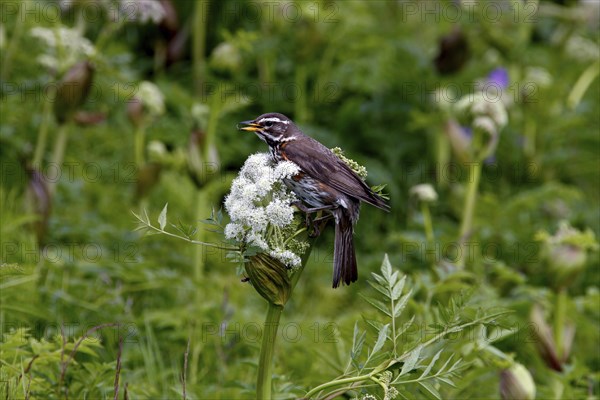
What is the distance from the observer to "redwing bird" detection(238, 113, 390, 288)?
2.82 m

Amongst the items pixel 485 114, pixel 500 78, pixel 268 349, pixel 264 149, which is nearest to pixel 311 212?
pixel 268 349

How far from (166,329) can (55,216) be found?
4.92 feet

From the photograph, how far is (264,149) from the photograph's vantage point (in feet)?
20.9

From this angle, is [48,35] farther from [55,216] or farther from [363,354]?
[363,354]

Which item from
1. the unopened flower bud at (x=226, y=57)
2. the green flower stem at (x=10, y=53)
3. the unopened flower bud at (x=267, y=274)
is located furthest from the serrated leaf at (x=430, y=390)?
the green flower stem at (x=10, y=53)

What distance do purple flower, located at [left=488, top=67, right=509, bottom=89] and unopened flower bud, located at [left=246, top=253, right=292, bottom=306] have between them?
15.2 feet

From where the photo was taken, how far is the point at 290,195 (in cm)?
271

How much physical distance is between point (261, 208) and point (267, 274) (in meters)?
0.21

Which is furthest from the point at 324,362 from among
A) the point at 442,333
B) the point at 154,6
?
the point at 154,6

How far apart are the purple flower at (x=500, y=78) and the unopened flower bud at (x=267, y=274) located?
15.2ft

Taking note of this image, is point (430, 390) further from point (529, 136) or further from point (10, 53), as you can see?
point (529, 136)

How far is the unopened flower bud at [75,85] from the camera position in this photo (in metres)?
5.30

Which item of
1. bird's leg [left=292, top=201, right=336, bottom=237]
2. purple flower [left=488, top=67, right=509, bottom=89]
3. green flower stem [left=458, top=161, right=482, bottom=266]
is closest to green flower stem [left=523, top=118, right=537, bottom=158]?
purple flower [left=488, top=67, right=509, bottom=89]

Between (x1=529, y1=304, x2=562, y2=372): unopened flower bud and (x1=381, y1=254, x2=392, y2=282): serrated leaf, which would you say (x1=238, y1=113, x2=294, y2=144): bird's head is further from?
(x1=529, y1=304, x2=562, y2=372): unopened flower bud
